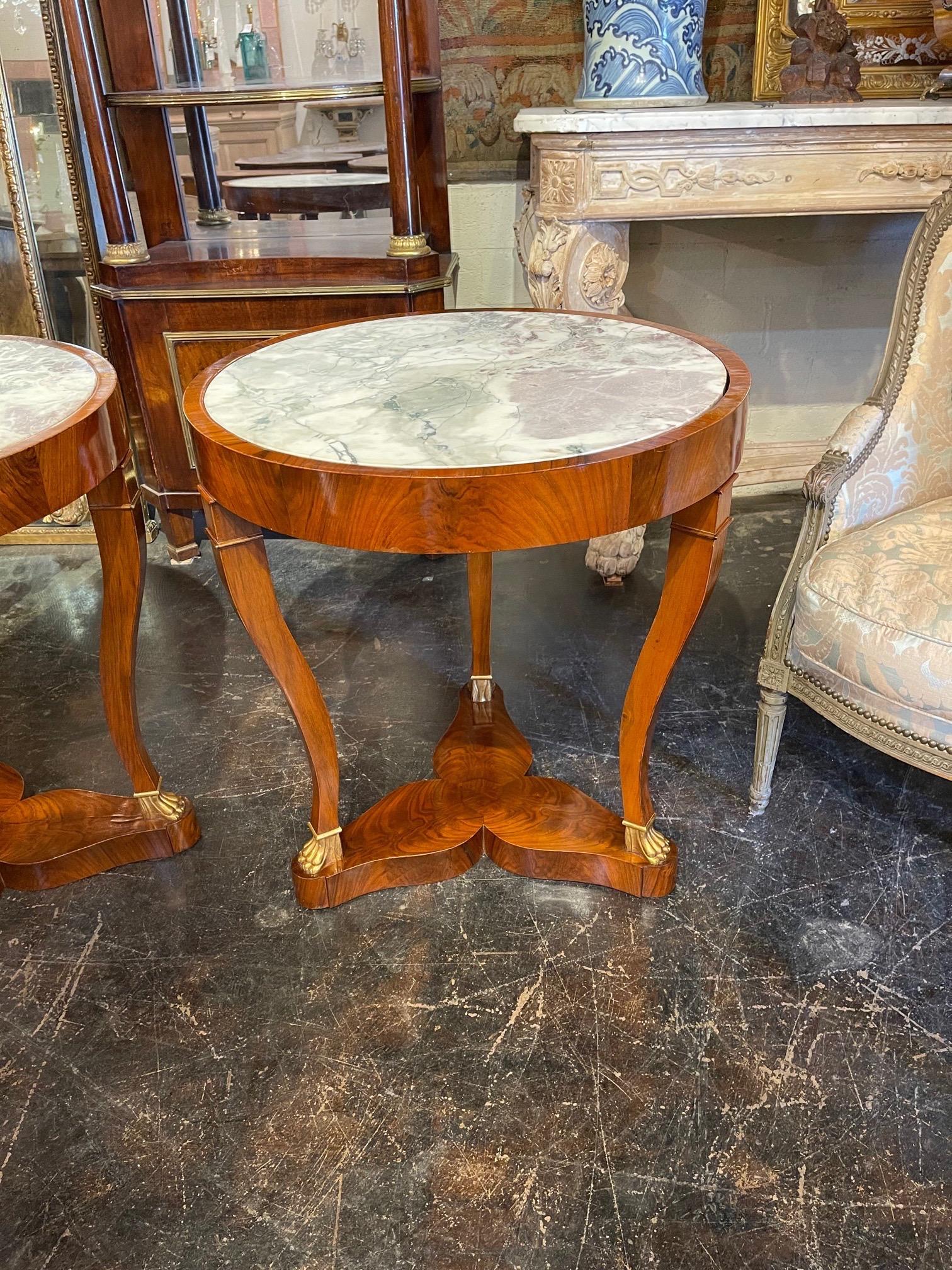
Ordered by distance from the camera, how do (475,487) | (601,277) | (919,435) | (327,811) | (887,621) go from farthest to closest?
(601,277)
(919,435)
(327,811)
(887,621)
(475,487)

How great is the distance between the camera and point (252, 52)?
254 cm

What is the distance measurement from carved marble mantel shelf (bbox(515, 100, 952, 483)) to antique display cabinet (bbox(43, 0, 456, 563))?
384 mm

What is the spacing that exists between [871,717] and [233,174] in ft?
7.97

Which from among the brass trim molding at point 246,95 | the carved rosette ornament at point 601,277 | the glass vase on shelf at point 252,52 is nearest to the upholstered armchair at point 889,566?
the carved rosette ornament at point 601,277

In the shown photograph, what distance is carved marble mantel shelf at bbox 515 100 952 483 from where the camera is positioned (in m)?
2.31

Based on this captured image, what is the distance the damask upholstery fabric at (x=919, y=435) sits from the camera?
183 cm

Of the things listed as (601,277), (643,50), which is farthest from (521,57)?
(601,277)

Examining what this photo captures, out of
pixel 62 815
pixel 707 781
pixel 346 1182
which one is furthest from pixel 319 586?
pixel 346 1182

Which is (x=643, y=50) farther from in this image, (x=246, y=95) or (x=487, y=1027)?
(x=487, y=1027)

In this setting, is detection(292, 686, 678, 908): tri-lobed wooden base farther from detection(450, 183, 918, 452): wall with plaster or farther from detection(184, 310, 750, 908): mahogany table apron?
detection(450, 183, 918, 452): wall with plaster

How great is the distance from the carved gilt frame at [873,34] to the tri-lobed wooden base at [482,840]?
2.16 meters

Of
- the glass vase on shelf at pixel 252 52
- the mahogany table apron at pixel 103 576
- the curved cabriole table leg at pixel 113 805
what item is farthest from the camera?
the glass vase on shelf at pixel 252 52

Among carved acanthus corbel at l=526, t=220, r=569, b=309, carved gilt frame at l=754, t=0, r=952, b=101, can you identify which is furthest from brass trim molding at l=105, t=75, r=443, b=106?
carved gilt frame at l=754, t=0, r=952, b=101

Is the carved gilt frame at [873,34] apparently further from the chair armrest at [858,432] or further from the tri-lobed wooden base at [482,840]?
the tri-lobed wooden base at [482,840]
